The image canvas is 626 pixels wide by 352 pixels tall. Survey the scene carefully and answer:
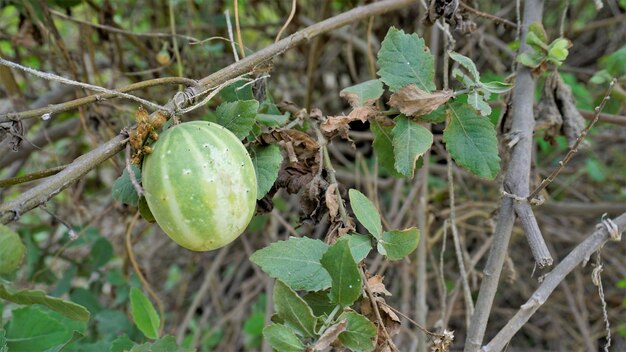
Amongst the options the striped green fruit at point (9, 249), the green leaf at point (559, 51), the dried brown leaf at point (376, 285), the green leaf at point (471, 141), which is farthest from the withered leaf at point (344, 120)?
the striped green fruit at point (9, 249)

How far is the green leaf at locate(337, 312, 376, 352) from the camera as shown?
81cm

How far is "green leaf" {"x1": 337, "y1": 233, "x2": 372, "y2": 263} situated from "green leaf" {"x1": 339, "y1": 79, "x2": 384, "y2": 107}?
246 mm

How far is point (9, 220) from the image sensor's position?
752mm

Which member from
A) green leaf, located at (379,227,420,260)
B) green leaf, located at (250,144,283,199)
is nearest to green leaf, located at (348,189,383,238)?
green leaf, located at (379,227,420,260)

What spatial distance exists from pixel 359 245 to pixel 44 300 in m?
0.44

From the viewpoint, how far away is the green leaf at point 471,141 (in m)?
1.00

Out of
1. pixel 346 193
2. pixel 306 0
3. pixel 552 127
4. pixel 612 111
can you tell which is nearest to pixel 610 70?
pixel 612 111

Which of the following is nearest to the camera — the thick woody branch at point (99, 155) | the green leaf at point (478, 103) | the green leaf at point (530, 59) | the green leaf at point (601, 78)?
the thick woody branch at point (99, 155)

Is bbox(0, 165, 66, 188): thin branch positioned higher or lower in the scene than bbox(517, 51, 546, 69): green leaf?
higher

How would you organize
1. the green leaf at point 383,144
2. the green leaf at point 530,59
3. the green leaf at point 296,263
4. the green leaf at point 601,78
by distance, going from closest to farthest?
the green leaf at point 296,263 < the green leaf at point 383,144 < the green leaf at point 530,59 < the green leaf at point 601,78

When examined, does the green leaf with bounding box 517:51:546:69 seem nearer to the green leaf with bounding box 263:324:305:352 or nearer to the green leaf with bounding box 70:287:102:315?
the green leaf with bounding box 263:324:305:352

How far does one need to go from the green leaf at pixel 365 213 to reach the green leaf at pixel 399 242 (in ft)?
0.06

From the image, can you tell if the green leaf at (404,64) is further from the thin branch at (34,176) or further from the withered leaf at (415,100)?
the thin branch at (34,176)

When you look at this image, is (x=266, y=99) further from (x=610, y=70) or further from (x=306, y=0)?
(x=306, y=0)
